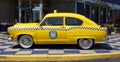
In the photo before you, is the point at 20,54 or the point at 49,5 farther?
the point at 49,5

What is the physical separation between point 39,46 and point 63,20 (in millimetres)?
1883

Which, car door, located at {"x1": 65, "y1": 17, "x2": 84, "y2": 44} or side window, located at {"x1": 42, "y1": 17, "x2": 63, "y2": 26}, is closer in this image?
car door, located at {"x1": 65, "y1": 17, "x2": 84, "y2": 44}

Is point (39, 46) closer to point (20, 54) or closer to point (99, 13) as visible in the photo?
point (20, 54)

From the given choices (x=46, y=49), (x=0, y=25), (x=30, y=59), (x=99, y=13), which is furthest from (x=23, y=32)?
(x=99, y=13)

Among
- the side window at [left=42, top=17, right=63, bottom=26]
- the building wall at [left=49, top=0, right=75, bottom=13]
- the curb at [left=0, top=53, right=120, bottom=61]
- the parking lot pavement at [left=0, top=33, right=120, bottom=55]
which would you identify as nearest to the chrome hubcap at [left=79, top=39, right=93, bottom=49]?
the parking lot pavement at [left=0, top=33, right=120, bottom=55]

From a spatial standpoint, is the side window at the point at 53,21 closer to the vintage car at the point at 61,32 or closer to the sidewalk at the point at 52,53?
the vintage car at the point at 61,32

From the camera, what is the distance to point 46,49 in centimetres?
1457

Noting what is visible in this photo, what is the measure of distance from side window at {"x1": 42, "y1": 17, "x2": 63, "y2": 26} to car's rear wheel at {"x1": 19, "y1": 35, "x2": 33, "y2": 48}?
93cm

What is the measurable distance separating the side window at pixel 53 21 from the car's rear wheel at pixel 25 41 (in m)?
0.93

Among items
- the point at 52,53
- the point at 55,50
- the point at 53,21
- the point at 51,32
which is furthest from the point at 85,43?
the point at 52,53

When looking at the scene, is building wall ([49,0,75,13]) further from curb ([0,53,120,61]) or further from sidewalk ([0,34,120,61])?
curb ([0,53,120,61])

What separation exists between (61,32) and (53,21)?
0.67 m

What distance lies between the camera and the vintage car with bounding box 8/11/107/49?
14.4 metres

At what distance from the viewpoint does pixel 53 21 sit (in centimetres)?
1472
